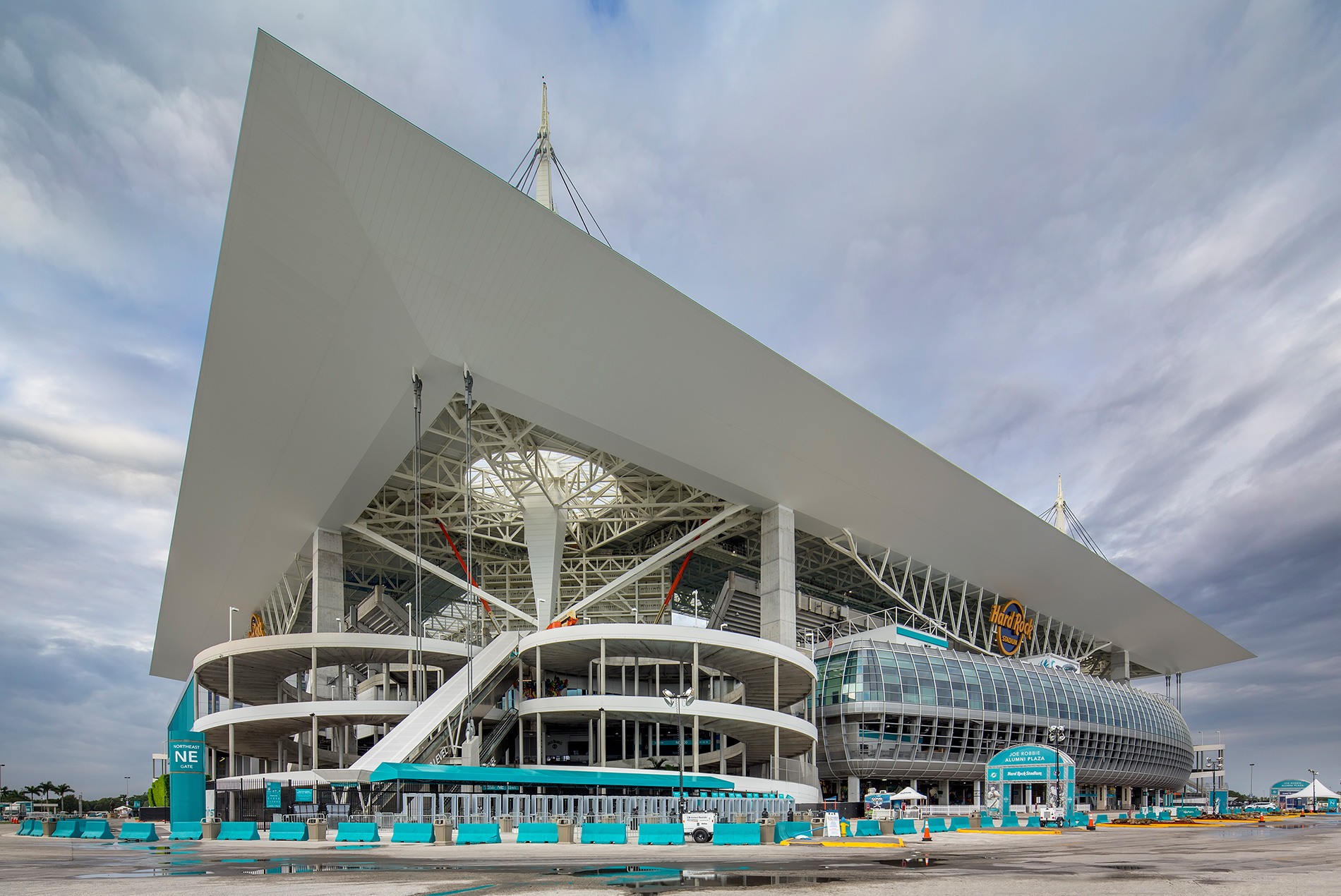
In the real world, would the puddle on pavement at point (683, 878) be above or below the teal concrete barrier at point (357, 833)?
above

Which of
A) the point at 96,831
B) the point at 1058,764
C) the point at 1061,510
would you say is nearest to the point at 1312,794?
the point at 1061,510

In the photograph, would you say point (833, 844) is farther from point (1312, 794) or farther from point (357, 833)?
point (1312, 794)

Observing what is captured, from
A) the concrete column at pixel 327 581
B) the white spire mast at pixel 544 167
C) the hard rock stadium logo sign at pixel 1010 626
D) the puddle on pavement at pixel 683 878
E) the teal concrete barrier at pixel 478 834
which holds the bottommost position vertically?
the teal concrete barrier at pixel 478 834

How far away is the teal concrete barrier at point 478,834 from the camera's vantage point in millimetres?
25891

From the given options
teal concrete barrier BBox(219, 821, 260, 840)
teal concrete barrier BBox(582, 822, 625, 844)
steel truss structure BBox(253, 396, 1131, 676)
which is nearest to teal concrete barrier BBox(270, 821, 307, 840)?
teal concrete barrier BBox(219, 821, 260, 840)

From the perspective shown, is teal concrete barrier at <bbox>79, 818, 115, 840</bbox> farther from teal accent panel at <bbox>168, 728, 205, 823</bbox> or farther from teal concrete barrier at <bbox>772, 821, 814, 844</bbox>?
teal concrete barrier at <bbox>772, 821, 814, 844</bbox>

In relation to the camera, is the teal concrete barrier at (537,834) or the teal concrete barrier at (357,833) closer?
the teal concrete barrier at (357,833)

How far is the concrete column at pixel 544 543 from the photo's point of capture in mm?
52656

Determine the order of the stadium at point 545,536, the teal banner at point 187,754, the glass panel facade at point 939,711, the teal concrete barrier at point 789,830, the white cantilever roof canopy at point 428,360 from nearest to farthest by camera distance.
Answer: the teal concrete barrier at point 789,830 < the white cantilever roof canopy at point 428,360 < the stadium at point 545,536 < the teal banner at point 187,754 < the glass panel facade at point 939,711

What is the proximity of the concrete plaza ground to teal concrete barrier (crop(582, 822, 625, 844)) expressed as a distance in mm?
1675

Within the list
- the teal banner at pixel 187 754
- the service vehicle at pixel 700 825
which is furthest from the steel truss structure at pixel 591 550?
the service vehicle at pixel 700 825

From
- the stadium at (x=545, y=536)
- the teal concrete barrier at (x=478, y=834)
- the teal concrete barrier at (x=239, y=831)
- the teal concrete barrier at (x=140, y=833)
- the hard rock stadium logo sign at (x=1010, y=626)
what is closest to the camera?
the teal concrete barrier at (x=478, y=834)

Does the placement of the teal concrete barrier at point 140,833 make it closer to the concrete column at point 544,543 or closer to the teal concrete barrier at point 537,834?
the teal concrete barrier at point 537,834

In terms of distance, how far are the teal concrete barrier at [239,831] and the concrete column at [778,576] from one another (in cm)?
2706
